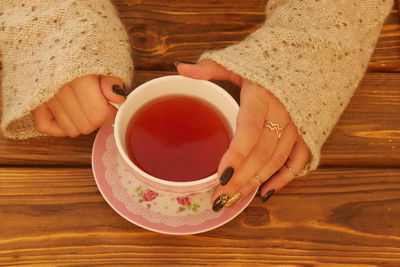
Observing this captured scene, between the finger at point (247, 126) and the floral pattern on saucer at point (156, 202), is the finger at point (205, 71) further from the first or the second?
the floral pattern on saucer at point (156, 202)

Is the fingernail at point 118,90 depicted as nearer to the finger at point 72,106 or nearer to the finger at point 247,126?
the finger at point 72,106

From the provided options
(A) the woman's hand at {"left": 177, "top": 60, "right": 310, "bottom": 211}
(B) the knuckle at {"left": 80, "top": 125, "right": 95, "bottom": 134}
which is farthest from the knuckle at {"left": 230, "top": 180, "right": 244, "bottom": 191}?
(B) the knuckle at {"left": 80, "top": 125, "right": 95, "bottom": 134}

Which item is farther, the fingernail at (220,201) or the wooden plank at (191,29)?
the wooden plank at (191,29)

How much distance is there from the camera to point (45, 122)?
58cm

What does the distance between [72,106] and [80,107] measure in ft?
0.04

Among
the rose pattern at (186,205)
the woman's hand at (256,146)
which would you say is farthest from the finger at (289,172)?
the rose pattern at (186,205)

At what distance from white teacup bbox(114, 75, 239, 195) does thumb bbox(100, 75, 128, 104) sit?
0.4 inches

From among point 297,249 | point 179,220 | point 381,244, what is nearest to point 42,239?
point 179,220

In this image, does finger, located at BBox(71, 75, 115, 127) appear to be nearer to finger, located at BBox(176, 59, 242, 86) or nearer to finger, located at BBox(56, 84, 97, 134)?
finger, located at BBox(56, 84, 97, 134)

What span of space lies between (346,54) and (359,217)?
0.25 meters

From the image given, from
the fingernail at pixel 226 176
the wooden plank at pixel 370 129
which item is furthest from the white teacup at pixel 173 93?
the wooden plank at pixel 370 129

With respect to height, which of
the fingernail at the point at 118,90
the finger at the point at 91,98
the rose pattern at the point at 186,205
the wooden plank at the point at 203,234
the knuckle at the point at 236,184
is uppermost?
the fingernail at the point at 118,90

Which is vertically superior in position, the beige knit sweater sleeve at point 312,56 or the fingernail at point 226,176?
the beige knit sweater sleeve at point 312,56

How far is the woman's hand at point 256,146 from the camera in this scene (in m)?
0.54
